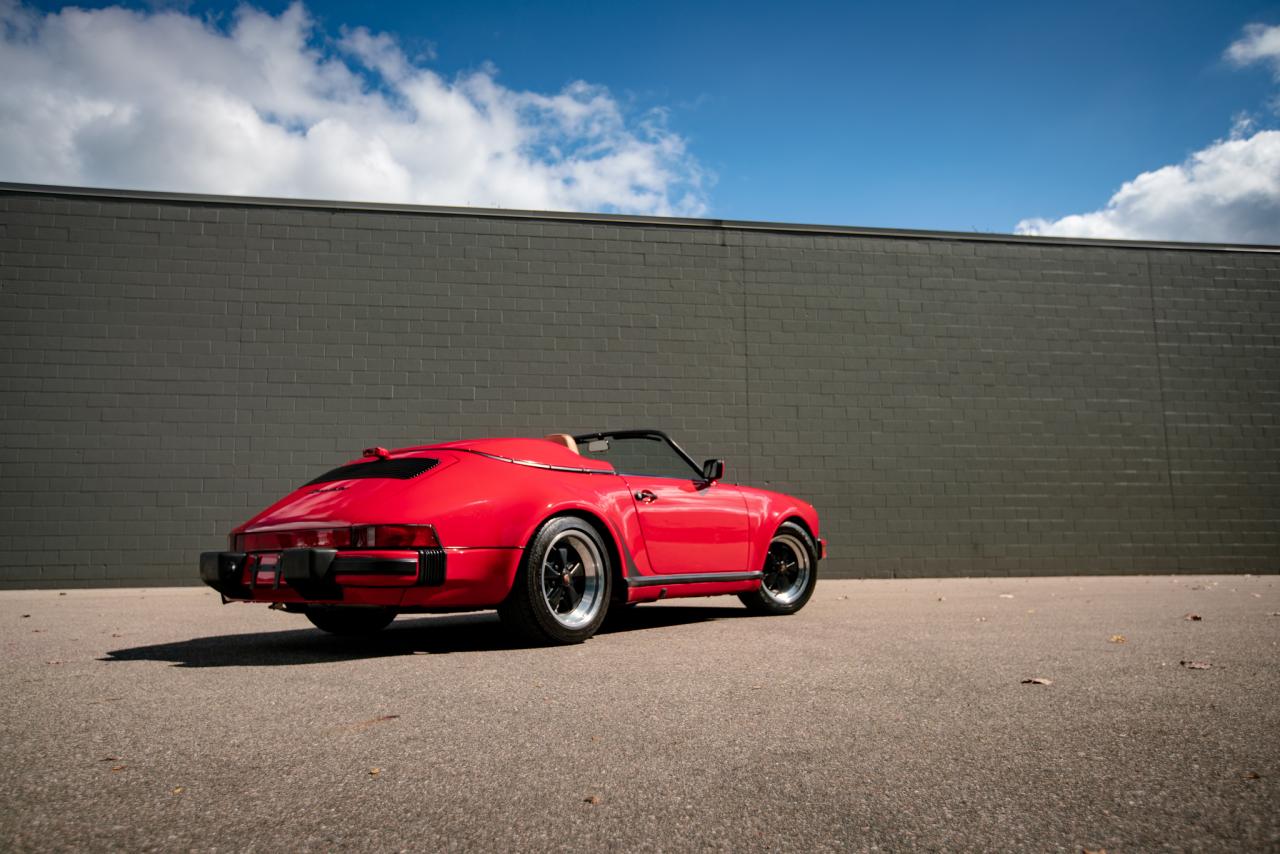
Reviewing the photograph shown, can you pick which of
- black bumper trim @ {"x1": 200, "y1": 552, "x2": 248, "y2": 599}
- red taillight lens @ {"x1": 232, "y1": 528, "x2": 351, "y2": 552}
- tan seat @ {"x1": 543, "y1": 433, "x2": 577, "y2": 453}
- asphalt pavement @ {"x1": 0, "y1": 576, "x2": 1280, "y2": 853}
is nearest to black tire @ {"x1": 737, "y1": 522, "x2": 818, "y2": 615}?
asphalt pavement @ {"x1": 0, "y1": 576, "x2": 1280, "y2": 853}

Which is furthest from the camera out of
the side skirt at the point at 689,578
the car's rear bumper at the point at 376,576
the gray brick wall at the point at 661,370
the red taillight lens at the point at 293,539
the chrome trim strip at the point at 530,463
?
the gray brick wall at the point at 661,370

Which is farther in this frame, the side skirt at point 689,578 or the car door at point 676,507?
the car door at point 676,507

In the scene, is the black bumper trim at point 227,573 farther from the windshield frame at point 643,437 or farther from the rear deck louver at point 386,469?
the windshield frame at point 643,437

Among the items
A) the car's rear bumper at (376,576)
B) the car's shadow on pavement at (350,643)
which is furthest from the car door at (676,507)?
the car's rear bumper at (376,576)

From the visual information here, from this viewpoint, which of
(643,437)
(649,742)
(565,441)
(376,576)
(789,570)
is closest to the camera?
(649,742)

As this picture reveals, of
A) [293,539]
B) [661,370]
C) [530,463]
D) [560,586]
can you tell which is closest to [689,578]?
[560,586]

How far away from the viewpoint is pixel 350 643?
5270mm

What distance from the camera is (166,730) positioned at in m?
3.01

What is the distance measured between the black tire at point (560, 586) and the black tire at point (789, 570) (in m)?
1.80

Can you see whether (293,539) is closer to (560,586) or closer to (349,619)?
(349,619)

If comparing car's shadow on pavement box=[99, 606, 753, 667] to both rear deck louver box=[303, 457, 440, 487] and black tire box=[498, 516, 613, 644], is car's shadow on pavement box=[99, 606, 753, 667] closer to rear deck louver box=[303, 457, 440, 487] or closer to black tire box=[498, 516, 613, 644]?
black tire box=[498, 516, 613, 644]

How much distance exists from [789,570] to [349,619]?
10.2 ft

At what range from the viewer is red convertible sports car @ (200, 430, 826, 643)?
14.4ft

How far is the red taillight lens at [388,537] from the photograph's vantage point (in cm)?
437
